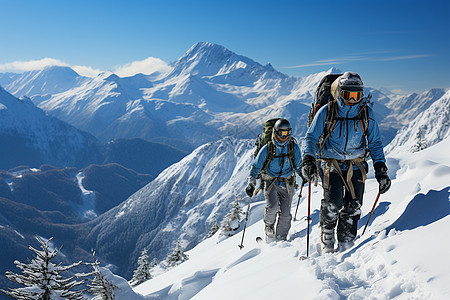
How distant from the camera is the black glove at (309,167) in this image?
552cm

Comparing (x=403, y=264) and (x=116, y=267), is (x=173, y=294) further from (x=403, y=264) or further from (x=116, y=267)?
(x=116, y=267)

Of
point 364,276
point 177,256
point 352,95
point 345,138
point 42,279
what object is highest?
point 352,95

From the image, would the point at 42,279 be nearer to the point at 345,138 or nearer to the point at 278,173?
the point at 278,173

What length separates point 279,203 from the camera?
799 cm

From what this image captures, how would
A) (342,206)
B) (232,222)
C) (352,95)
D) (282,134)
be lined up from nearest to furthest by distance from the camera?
(352,95)
(342,206)
(282,134)
(232,222)

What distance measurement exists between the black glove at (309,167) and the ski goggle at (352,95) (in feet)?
4.22

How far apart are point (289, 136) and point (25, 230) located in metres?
223

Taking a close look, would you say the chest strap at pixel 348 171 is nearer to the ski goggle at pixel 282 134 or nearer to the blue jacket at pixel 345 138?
the blue jacket at pixel 345 138

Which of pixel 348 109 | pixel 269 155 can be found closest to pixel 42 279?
pixel 269 155

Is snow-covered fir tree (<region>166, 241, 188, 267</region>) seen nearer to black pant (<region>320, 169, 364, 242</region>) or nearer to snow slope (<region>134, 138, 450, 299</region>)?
snow slope (<region>134, 138, 450, 299</region>)

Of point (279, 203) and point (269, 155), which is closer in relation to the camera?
point (269, 155)

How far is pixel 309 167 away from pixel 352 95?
1.55m

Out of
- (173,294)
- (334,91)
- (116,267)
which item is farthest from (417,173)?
(116,267)

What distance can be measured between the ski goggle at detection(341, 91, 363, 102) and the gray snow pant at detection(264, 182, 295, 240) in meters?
3.22
